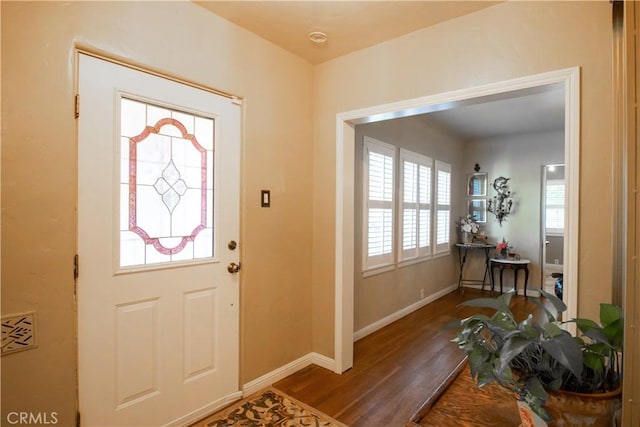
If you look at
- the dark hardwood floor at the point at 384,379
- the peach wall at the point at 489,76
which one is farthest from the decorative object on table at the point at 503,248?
the peach wall at the point at 489,76

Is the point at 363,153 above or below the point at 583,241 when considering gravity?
above

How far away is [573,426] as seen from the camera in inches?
30.5

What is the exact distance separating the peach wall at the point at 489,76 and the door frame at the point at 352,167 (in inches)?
1.6

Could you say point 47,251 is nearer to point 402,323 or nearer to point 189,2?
point 189,2

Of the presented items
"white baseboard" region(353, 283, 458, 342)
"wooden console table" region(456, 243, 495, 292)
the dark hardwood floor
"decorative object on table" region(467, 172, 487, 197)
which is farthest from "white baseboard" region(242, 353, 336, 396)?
"decorative object on table" region(467, 172, 487, 197)

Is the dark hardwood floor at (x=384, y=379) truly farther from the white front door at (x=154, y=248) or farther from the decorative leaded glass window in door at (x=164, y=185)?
the decorative leaded glass window in door at (x=164, y=185)

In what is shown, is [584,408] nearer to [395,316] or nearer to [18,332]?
[18,332]

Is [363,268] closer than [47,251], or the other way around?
[47,251]

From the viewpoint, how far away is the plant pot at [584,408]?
0.77 metres

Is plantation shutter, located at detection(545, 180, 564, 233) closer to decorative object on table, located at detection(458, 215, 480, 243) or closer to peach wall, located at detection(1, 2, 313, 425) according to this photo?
decorative object on table, located at detection(458, 215, 480, 243)

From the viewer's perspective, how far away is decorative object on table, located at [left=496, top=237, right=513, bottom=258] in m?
5.57

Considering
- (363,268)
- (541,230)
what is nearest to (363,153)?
(363,268)

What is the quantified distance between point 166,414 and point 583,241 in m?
2.63

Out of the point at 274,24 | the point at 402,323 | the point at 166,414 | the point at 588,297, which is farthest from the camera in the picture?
the point at 402,323
